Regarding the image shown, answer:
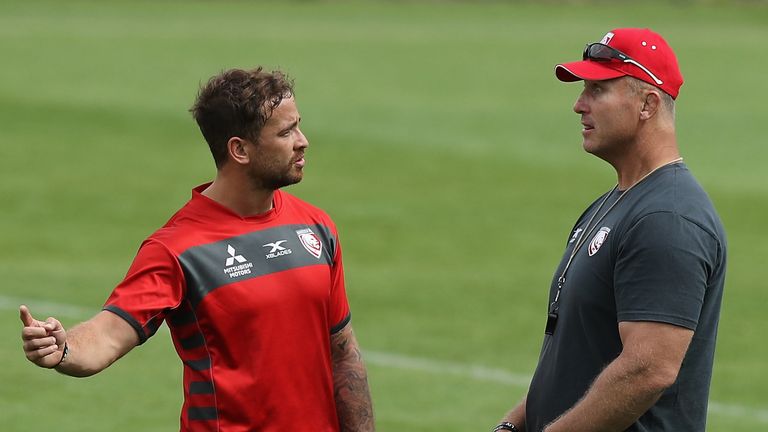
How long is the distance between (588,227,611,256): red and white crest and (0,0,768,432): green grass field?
5229 mm

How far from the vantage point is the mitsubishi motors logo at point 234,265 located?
5430 millimetres

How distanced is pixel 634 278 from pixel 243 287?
1.47 metres

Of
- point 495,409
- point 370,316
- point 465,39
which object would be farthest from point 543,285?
point 465,39

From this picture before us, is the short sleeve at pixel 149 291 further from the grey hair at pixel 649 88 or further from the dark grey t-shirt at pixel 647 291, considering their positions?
the grey hair at pixel 649 88

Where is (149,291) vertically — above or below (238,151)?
below

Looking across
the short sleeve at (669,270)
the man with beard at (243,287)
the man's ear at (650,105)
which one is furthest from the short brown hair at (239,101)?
the short sleeve at (669,270)

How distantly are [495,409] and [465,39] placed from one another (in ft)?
111

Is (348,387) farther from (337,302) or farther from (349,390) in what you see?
(337,302)

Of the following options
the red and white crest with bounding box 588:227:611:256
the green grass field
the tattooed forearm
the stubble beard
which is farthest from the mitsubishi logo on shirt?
the green grass field

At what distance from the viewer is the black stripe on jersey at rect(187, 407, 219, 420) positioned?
17.8 feet

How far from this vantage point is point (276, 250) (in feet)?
18.3

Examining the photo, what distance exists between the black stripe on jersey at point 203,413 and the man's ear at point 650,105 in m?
1.88

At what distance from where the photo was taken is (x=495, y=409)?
1079cm

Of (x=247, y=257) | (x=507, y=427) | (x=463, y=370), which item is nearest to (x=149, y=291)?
(x=247, y=257)
